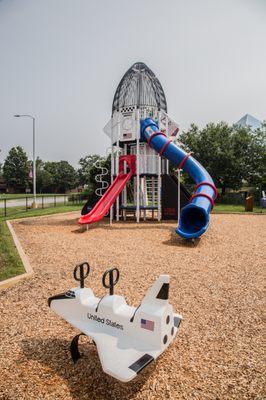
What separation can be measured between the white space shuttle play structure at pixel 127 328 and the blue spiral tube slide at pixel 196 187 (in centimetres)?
611

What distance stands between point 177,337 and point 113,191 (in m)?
10.1

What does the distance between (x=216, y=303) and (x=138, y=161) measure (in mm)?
9556

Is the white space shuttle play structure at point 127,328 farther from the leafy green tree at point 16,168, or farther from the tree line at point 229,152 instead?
the leafy green tree at point 16,168

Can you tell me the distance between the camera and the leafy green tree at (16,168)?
273 ft

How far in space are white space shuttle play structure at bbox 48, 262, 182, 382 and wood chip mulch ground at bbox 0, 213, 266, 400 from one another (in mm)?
368

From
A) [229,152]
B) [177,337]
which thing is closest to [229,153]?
[229,152]

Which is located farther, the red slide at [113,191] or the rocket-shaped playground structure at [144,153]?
the rocket-shaped playground structure at [144,153]

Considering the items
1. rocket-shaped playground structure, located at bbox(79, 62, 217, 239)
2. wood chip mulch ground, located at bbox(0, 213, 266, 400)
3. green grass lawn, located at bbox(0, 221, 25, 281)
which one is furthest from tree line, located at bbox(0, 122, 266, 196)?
wood chip mulch ground, located at bbox(0, 213, 266, 400)

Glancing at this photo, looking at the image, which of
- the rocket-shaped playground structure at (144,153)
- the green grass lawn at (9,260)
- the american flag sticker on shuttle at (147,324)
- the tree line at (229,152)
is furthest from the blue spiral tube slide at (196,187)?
the tree line at (229,152)

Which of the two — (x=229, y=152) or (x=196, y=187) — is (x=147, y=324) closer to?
(x=196, y=187)

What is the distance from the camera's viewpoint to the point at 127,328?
118 inches

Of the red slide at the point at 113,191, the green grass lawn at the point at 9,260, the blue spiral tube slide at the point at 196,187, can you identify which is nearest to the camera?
the green grass lawn at the point at 9,260

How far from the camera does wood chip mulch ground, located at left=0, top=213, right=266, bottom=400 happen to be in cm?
283

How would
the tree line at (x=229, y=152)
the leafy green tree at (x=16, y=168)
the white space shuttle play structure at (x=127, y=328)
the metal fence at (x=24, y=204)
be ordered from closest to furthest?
1. the white space shuttle play structure at (x=127, y=328)
2. the metal fence at (x=24, y=204)
3. the tree line at (x=229, y=152)
4. the leafy green tree at (x=16, y=168)
